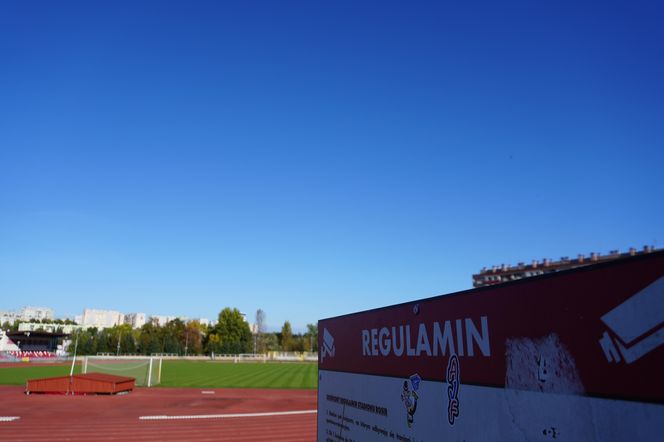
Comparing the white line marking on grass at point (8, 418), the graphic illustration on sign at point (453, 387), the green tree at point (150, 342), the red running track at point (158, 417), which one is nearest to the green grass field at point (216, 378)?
the red running track at point (158, 417)

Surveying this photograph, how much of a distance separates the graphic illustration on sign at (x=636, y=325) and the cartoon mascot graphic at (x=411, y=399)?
6.78 ft

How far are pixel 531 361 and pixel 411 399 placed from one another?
5.35 ft

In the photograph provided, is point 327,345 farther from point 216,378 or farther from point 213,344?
point 213,344

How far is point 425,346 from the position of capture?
4.27 m

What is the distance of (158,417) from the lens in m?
17.9

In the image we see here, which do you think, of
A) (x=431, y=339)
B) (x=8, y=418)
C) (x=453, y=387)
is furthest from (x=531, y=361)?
(x=8, y=418)

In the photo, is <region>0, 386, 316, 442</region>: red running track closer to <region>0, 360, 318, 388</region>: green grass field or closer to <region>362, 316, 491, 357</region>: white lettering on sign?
<region>0, 360, 318, 388</region>: green grass field

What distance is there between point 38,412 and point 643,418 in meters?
22.4

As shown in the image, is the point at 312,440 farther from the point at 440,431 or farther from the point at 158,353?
the point at 158,353

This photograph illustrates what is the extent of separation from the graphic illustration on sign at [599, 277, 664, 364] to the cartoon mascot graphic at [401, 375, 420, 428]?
2066 millimetres

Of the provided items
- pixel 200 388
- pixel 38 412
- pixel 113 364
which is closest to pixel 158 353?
pixel 113 364

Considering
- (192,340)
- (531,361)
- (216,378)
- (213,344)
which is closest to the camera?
(531,361)

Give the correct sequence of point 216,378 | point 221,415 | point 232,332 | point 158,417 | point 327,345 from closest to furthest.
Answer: point 327,345, point 158,417, point 221,415, point 216,378, point 232,332

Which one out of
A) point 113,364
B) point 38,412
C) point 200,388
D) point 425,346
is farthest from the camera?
point 113,364
